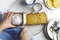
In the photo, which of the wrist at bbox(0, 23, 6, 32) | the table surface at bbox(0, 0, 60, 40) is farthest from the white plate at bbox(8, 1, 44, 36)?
the wrist at bbox(0, 23, 6, 32)

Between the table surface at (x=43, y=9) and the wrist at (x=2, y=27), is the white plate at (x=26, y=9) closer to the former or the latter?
the table surface at (x=43, y=9)

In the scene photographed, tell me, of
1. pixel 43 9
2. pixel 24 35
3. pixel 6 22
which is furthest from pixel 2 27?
pixel 43 9

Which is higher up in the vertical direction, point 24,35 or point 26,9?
point 26,9

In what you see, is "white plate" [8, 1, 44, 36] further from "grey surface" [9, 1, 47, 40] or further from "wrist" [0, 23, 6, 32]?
"wrist" [0, 23, 6, 32]

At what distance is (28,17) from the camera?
90 cm

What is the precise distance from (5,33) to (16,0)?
0.71ft

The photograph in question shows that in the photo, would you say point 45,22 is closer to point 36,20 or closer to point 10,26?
point 36,20

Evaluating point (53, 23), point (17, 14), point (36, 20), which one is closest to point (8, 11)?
point (17, 14)

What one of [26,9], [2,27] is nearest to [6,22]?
[2,27]

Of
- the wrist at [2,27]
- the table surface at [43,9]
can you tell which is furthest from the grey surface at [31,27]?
the wrist at [2,27]

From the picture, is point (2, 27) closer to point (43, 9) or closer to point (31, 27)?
point (31, 27)

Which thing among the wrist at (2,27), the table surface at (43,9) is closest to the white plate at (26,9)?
the table surface at (43,9)

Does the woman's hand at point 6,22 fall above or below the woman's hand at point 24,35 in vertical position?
above

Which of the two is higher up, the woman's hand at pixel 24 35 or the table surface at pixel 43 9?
the table surface at pixel 43 9
